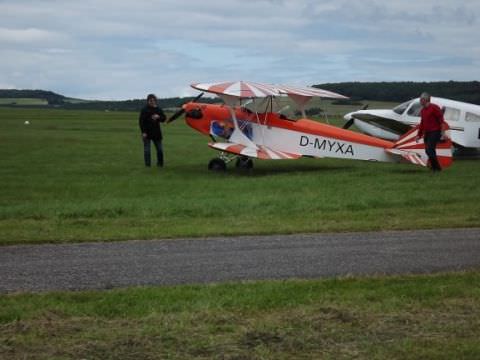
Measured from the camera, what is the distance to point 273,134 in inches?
907

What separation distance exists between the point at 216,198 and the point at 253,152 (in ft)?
19.4

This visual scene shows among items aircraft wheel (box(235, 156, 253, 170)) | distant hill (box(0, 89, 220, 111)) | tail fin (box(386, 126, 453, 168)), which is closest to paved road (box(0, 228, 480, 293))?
tail fin (box(386, 126, 453, 168))

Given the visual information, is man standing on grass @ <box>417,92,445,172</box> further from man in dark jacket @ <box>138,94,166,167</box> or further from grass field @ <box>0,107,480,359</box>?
man in dark jacket @ <box>138,94,166,167</box>

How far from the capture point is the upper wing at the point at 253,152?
21828 millimetres

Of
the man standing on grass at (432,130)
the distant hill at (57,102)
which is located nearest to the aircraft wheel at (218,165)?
the man standing on grass at (432,130)

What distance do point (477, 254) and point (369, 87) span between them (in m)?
62.7

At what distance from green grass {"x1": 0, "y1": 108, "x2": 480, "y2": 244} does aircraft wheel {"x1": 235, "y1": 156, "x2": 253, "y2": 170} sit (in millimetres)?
279

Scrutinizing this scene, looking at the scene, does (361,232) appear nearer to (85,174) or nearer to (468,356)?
(468,356)

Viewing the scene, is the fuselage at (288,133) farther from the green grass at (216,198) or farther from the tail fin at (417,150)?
the green grass at (216,198)

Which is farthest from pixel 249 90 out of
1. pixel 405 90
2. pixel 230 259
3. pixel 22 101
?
pixel 22 101

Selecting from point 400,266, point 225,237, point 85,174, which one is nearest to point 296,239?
point 225,237

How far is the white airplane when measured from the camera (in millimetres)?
26544

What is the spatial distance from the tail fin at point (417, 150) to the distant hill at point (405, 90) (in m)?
31.7

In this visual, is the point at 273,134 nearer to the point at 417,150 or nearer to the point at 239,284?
the point at 417,150
